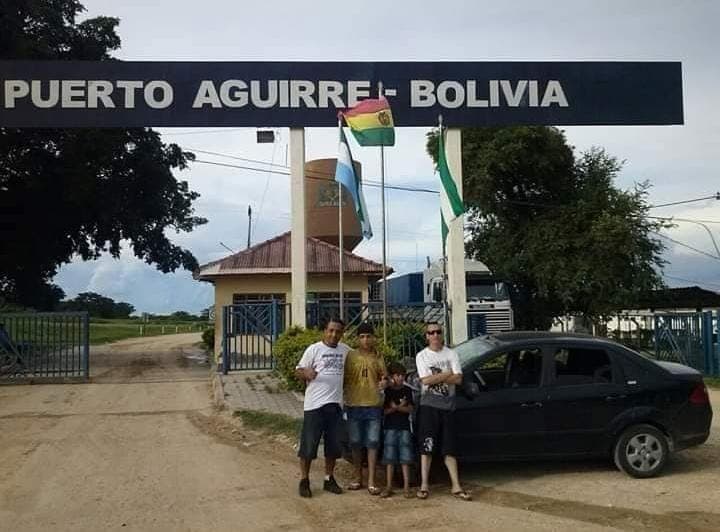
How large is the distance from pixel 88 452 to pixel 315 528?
4.57 metres

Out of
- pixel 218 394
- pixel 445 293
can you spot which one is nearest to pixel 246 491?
pixel 445 293

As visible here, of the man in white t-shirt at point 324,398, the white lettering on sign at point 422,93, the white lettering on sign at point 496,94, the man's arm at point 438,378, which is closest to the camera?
the man's arm at point 438,378

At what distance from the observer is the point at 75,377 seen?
18.2 metres

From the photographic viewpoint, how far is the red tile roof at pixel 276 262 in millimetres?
23781

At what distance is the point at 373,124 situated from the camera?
1272 centimetres

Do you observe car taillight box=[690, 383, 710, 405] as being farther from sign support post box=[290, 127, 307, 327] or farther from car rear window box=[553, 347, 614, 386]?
sign support post box=[290, 127, 307, 327]

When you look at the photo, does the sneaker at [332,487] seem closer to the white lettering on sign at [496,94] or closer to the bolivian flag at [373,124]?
the bolivian flag at [373,124]

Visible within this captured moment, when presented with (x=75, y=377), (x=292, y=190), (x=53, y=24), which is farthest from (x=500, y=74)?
(x=53, y=24)

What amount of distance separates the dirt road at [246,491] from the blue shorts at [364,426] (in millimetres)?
503

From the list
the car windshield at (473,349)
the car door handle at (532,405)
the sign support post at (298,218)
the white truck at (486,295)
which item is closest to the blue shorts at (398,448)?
the car windshield at (473,349)

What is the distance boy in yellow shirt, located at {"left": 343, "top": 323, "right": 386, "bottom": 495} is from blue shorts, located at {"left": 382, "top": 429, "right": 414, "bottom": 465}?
12 cm

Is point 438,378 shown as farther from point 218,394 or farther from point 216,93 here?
point 216,93

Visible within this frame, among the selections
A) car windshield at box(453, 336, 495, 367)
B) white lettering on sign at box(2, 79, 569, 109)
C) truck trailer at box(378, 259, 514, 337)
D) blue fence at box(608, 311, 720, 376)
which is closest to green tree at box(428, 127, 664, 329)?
truck trailer at box(378, 259, 514, 337)

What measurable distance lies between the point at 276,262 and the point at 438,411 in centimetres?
1719
